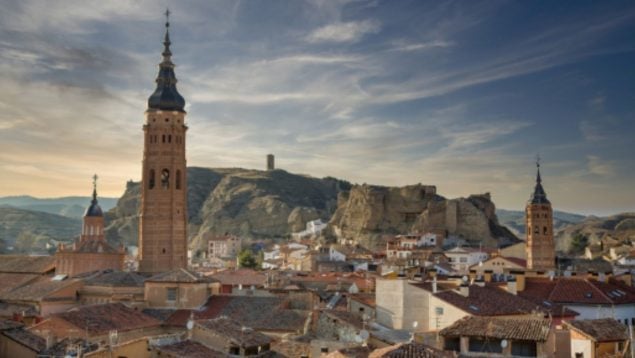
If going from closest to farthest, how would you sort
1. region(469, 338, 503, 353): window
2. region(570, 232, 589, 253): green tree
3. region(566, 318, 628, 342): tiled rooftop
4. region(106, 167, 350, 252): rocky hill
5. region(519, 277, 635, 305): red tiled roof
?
region(469, 338, 503, 353): window → region(566, 318, 628, 342): tiled rooftop → region(519, 277, 635, 305): red tiled roof → region(570, 232, 589, 253): green tree → region(106, 167, 350, 252): rocky hill

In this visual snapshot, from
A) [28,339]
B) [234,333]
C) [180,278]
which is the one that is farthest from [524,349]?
[180,278]

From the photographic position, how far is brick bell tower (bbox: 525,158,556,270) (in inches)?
3145

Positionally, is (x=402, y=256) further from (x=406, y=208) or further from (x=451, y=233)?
(x=406, y=208)

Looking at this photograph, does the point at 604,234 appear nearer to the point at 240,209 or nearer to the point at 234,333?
the point at 240,209

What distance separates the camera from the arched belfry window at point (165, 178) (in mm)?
62906

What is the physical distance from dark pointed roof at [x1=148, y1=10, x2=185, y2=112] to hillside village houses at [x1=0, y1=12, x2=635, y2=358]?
0.09 metres

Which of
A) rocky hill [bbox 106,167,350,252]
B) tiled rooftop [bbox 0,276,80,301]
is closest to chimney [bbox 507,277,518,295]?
tiled rooftop [bbox 0,276,80,301]

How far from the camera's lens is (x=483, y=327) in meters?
27.7

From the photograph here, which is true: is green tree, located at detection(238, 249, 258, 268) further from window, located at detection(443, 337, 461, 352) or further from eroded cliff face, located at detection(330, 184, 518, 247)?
window, located at detection(443, 337, 461, 352)

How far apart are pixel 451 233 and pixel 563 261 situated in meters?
39.5

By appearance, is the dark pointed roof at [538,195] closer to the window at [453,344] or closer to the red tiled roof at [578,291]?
the red tiled roof at [578,291]

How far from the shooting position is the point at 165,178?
63.1 m

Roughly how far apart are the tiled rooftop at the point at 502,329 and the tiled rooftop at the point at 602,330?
4.94ft

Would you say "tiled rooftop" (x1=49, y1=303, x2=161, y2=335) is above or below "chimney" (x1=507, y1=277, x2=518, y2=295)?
below
